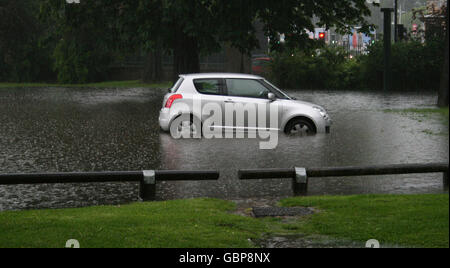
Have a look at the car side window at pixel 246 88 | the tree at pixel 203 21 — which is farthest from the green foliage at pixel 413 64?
the car side window at pixel 246 88

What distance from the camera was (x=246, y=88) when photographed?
63.0ft

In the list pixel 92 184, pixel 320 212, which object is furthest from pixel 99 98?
pixel 320 212

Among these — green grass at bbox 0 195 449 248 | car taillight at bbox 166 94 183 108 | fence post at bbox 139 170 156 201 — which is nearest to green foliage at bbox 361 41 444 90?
car taillight at bbox 166 94 183 108

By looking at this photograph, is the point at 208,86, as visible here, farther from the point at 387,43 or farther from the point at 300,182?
the point at 387,43

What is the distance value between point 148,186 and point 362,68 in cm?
3174

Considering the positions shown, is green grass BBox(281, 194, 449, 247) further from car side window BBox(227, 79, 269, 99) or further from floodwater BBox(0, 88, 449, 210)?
car side window BBox(227, 79, 269, 99)

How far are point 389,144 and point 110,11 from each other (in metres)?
16.6

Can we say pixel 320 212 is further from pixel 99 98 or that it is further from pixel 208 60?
pixel 208 60

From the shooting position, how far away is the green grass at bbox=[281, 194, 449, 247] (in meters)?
7.64

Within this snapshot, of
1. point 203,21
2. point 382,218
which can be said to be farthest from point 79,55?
point 382,218

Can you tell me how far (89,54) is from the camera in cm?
5225

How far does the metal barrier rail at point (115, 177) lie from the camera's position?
11.1 m

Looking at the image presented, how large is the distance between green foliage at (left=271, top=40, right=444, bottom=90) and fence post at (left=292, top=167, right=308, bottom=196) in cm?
2633

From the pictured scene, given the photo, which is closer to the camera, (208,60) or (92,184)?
(92,184)
